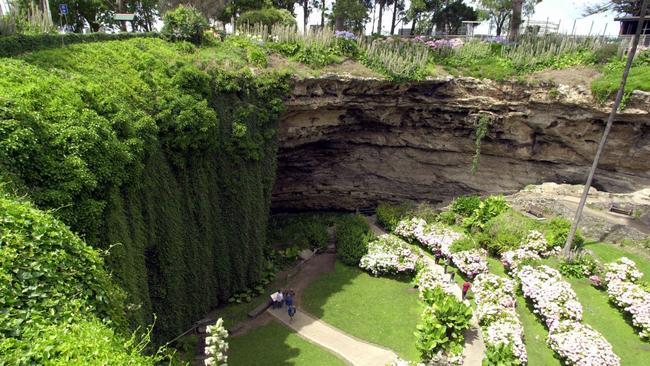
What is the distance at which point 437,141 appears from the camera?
26547 millimetres

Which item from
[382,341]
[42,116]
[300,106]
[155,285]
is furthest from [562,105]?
[42,116]

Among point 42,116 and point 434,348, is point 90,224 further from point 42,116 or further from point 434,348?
point 434,348

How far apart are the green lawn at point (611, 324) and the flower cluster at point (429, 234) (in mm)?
5819

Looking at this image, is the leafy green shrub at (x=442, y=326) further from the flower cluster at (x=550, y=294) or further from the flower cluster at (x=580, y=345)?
the flower cluster at (x=580, y=345)

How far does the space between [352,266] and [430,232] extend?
200 inches

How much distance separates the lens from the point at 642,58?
21.7 metres

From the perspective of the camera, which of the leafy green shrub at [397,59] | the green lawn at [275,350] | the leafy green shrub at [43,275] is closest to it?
the leafy green shrub at [43,275]

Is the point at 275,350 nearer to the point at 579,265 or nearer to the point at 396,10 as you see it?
the point at 579,265

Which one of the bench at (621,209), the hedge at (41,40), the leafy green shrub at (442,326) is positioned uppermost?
the hedge at (41,40)

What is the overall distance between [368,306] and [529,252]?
8489mm

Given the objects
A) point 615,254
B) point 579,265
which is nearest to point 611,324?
point 579,265

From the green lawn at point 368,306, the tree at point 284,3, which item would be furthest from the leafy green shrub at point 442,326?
the tree at point 284,3

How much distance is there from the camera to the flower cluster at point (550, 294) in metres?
15.7

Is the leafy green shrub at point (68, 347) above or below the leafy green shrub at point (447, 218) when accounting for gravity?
above
